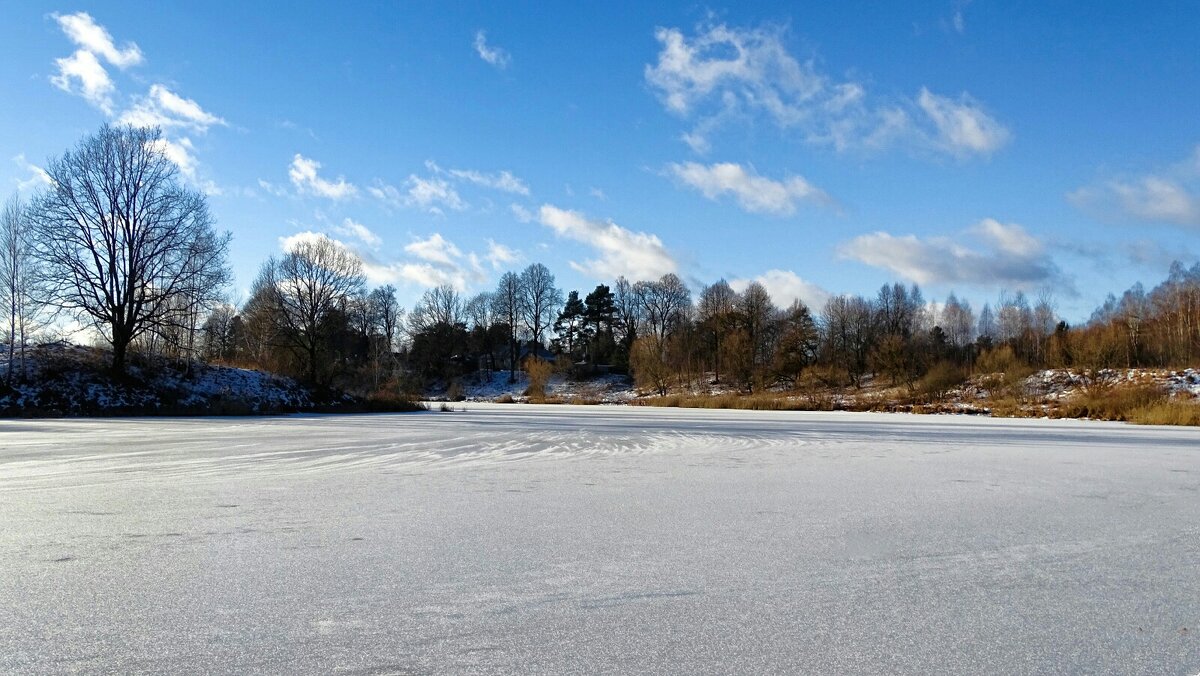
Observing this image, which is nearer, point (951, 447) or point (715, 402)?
point (951, 447)

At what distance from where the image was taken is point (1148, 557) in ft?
12.5

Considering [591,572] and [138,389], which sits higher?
[138,389]

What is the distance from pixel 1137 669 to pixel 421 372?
217 feet

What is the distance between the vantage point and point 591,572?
11.0ft

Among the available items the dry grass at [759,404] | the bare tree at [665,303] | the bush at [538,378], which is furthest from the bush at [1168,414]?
the bare tree at [665,303]

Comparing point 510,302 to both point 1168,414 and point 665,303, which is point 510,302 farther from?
point 1168,414

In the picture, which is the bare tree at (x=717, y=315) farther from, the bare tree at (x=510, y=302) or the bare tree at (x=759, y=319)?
the bare tree at (x=510, y=302)

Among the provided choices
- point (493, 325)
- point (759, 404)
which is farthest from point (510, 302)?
point (759, 404)

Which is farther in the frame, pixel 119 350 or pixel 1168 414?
pixel 119 350

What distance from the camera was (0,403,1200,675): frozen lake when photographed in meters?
2.38

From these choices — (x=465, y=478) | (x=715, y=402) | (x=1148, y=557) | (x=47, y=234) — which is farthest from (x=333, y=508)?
(x=715, y=402)

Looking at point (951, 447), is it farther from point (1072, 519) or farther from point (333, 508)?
point (333, 508)

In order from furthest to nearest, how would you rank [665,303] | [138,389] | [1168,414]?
1. [665,303]
2. [138,389]
3. [1168,414]

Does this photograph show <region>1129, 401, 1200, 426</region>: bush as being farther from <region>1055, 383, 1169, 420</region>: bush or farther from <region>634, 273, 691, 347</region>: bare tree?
<region>634, 273, 691, 347</region>: bare tree
